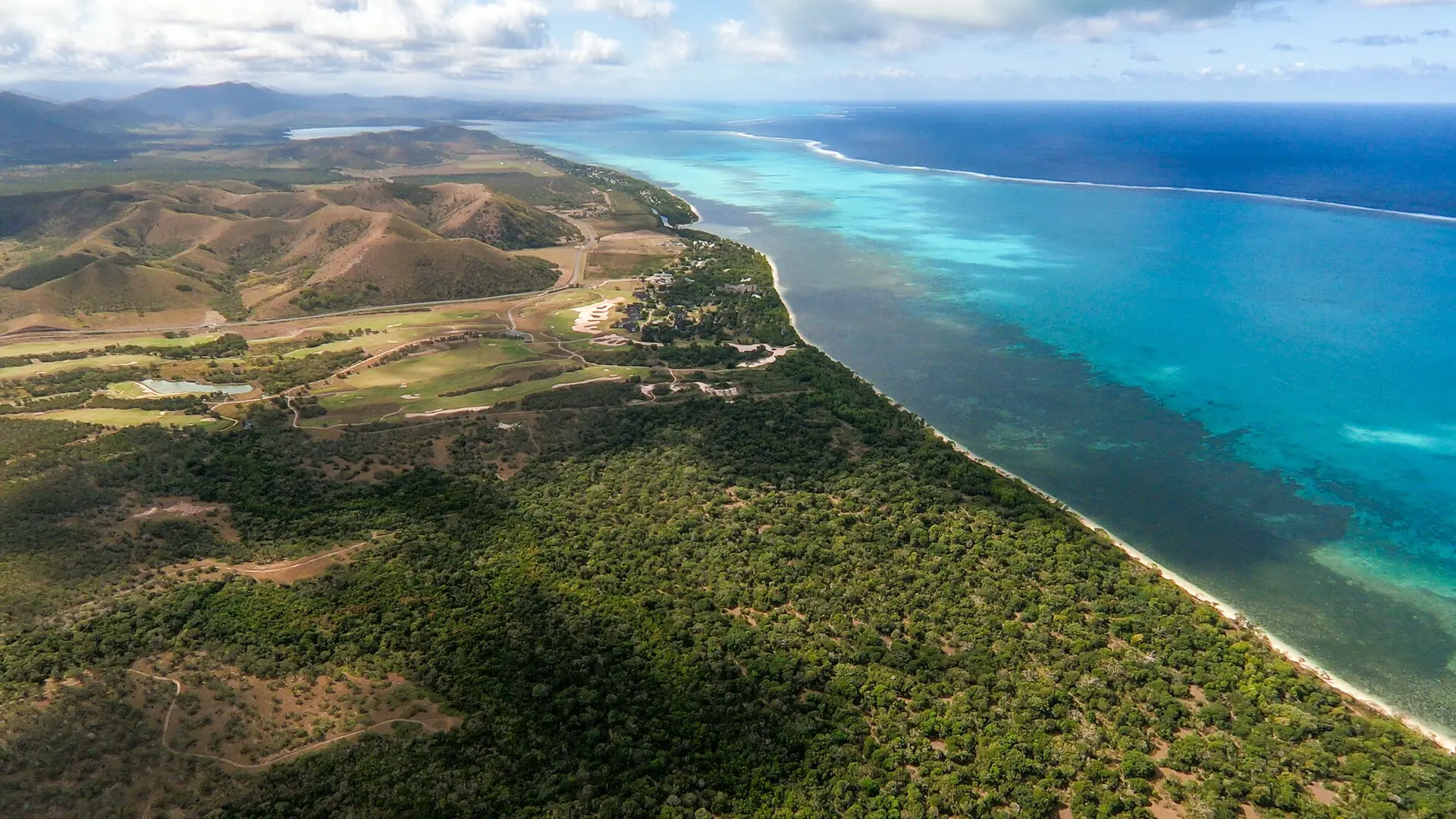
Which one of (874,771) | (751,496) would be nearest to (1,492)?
(751,496)

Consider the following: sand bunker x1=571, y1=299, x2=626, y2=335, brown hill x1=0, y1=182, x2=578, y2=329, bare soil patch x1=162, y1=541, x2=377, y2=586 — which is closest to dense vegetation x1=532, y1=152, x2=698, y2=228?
brown hill x1=0, y1=182, x2=578, y2=329

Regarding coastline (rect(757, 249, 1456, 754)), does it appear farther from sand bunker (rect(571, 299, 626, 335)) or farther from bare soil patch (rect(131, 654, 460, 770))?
sand bunker (rect(571, 299, 626, 335))

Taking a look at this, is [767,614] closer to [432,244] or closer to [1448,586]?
[1448,586]

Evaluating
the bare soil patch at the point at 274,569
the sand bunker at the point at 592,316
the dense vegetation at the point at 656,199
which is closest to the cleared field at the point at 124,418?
the bare soil patch at the point at 274,569

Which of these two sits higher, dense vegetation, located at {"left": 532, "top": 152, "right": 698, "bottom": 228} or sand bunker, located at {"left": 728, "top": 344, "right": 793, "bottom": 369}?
dense vegetation, located at {"left": 532, "top": 152, "right": 698, "bottom": 228}

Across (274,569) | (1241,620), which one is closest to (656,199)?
(274,569)

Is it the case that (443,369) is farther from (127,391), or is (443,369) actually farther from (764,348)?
(764,348)
